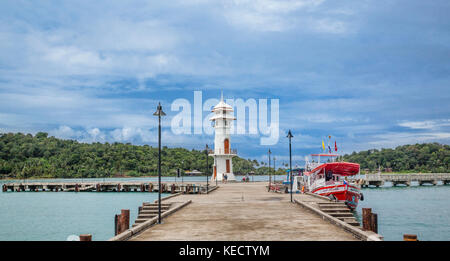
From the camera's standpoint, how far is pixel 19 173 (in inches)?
4759

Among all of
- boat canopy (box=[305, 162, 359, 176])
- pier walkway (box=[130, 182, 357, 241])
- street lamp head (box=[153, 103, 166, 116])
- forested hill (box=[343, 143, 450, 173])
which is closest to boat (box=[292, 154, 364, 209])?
boat canopy (box=[305, 162, 359, 176])

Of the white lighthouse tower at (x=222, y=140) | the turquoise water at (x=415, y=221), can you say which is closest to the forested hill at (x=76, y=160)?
the white lighthouse tower at (x=222, y=140)

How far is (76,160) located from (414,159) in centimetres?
11513

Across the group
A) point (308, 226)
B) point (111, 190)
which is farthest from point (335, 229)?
point (111, 190)

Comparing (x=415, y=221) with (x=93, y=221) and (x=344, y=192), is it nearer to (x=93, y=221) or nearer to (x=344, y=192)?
(x=344, y=192)

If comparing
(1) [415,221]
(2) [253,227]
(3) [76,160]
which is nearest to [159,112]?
(2) [253,227]

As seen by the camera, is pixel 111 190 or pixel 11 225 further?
pixel 111 190

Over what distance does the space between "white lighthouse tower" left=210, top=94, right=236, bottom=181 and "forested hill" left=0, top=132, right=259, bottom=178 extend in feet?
192

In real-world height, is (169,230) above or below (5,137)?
below

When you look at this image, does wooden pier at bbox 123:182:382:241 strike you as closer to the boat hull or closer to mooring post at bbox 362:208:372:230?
mooring post at bbox 362:208:372:230

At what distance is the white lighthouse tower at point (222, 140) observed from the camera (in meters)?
59.8
